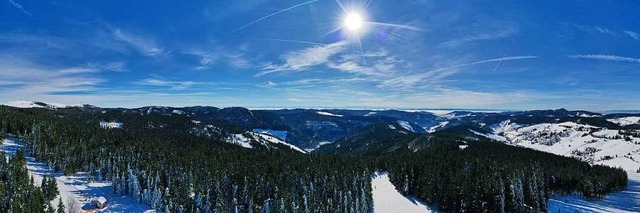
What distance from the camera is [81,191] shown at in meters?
136

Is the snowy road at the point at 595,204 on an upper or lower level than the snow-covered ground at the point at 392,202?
lower

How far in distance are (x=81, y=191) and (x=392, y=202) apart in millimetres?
120297

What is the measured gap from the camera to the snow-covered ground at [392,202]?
474 feet

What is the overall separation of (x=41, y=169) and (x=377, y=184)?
482 ft

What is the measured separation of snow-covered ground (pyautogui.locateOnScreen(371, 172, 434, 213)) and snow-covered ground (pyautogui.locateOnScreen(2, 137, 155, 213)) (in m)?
86.1

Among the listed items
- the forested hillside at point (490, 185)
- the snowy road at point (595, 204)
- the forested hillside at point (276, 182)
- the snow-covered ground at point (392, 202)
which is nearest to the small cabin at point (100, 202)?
the forested hillside at point (276, 182)

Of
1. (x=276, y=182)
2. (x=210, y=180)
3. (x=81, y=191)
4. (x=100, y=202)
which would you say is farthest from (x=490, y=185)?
(x=81, y=191)

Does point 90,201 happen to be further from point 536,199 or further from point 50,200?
point 536,199

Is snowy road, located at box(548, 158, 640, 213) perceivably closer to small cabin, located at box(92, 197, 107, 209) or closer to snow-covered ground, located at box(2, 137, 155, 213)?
snow-covered ground, located at box(2, 137, 155, 213)

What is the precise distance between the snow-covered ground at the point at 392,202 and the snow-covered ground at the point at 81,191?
86.1 m

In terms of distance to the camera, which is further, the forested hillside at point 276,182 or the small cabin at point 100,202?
the forested hillside at point 276,182

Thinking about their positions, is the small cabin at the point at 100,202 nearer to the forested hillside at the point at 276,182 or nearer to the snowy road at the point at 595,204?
the forested hillside at the point at 276,182

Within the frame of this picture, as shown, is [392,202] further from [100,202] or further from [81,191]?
[81,191]

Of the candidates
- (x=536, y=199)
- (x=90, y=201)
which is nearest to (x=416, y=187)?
(x=536, y=199)
